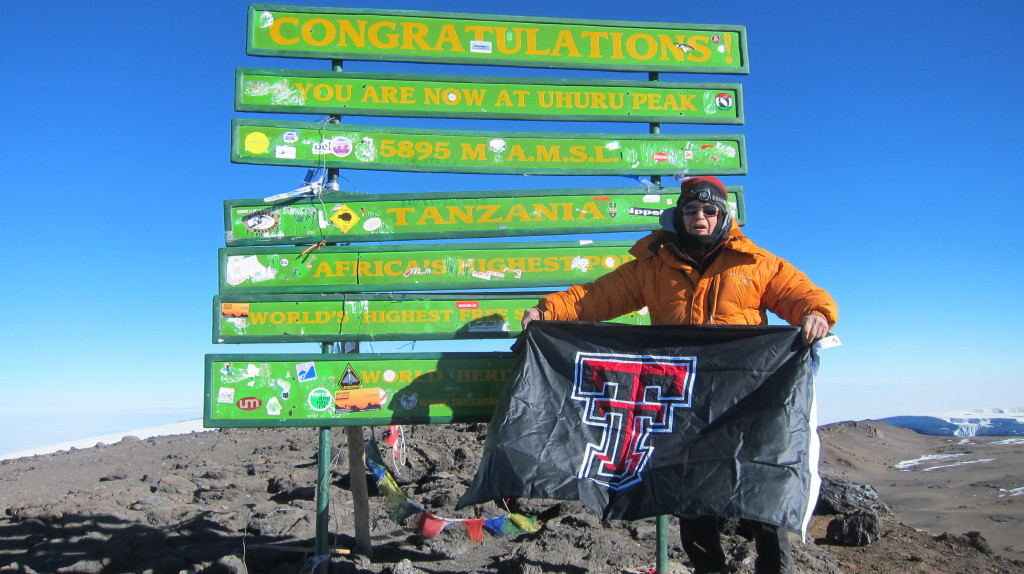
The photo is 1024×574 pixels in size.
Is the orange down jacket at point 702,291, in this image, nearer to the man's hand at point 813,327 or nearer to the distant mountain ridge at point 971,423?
the man's hand at point 813,327

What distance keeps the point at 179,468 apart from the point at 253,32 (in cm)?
716

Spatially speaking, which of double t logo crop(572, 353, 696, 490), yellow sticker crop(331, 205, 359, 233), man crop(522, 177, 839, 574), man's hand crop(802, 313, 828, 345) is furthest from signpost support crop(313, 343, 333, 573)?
man's hand crop(802, 313, 828, 345)

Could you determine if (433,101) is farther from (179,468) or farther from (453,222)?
(179,468)

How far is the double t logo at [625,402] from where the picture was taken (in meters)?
4.07

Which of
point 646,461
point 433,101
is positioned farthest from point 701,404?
point 433,101

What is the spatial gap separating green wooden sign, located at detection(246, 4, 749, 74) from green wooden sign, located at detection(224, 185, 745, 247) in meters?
1.07

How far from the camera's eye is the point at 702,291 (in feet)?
14.2

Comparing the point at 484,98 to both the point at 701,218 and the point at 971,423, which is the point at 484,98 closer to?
the point at 701,218

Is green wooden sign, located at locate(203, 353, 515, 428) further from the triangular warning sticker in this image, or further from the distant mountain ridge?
the distant mountain ridge

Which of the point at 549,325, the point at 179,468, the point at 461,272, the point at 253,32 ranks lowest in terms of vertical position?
the point at 179,468

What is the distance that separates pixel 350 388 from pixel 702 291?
2623 mm

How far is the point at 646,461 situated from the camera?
4027 millimetres

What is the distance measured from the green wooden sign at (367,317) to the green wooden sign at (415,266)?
8 cm

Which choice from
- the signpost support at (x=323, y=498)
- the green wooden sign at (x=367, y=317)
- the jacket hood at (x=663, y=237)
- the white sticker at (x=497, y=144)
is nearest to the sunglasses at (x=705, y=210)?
the jacket hood at (x=663, y=237)
